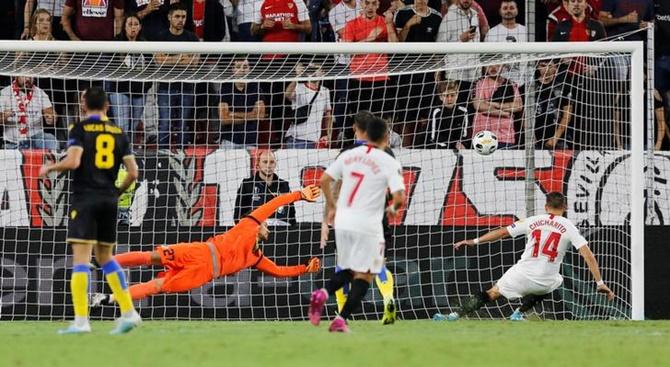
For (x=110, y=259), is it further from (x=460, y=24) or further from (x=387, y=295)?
(x=460, y=24)

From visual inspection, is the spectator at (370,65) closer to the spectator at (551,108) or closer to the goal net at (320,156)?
the goal net at (320,156)

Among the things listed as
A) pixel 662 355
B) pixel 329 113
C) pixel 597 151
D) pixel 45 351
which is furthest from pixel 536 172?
pixel 45 351

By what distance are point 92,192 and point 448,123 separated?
24.4 ft

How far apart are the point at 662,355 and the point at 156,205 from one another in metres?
8.28

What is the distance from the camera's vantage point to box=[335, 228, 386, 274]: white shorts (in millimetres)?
12234

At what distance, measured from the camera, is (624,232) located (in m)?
17.8

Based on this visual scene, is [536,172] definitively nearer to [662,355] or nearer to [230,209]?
[230,209]

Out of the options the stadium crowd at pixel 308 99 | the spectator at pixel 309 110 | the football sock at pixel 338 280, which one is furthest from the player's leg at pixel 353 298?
the spectator at pixel 309 110

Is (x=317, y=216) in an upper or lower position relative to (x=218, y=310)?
upper

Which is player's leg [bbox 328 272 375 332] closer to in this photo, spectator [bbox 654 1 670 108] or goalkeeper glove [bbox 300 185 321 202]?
goalkeeper glove [bbox 300 185 321 202]

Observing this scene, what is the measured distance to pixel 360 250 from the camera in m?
12.2

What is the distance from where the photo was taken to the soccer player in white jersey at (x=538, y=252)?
1598 cm

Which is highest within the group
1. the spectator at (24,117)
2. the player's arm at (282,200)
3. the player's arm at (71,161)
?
the spectator at (24,117)

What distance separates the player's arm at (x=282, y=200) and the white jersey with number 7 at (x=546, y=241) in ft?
7.77
